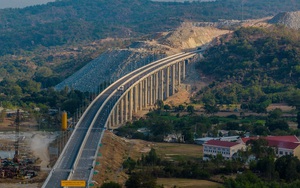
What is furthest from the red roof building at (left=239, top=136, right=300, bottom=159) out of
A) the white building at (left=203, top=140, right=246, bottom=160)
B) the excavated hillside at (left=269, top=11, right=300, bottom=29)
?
the excavated hillside at (left=269, top=11, right=300, bottom=29)

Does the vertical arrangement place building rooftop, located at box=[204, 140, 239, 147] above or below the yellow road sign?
above

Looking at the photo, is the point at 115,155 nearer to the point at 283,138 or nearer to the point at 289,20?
the point at 283,138

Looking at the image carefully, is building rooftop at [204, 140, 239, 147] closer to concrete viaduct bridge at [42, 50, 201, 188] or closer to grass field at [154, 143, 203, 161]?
grass field at [154, 143, 203, 161]

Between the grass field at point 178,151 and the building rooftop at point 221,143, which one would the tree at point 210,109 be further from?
the building rooftop at point 221,143

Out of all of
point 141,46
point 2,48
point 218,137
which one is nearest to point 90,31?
point 2,48

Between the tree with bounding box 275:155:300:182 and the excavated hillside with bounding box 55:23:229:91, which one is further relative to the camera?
the excavated hillside with bounding box 55:23:229:91

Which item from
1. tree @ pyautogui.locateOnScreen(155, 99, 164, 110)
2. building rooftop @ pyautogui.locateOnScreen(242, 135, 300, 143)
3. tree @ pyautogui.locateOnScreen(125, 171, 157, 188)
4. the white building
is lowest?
tree @ pyautogui.locateOnScreen(125, 171, 157, 188)

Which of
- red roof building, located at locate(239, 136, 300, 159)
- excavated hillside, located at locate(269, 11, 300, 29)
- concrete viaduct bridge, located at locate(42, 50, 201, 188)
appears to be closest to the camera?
concrete viaduct bridge, located at locate(42, 50, 201, 188)
